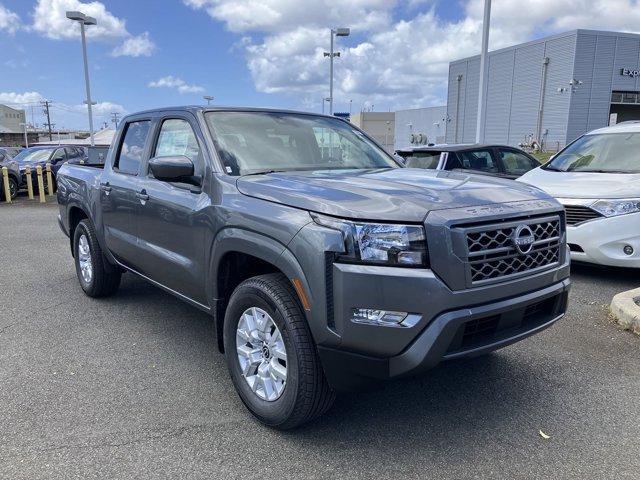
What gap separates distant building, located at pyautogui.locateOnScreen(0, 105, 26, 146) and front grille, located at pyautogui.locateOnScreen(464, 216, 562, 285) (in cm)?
11224

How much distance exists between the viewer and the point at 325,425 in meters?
3.16

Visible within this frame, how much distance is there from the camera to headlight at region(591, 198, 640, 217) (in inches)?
225

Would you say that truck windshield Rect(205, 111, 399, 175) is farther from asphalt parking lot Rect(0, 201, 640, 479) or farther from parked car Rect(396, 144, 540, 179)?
parked car Rect(396, 144, 540, 179)

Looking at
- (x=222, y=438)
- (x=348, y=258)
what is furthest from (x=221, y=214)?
(x=222, y=438)

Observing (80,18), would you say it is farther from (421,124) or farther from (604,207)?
(421,124)

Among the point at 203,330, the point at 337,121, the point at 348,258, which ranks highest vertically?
the point at 337,121

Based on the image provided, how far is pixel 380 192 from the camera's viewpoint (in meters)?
2.85

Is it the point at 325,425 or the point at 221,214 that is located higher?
A: the point at 221,214

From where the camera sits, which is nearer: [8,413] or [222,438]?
[222,438]

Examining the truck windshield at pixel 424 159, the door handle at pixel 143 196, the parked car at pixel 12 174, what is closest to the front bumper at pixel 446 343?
the door handle at pixel 143 196

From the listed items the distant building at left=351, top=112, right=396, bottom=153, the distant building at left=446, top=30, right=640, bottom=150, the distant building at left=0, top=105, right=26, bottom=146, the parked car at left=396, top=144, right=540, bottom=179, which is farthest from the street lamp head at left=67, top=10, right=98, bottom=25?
the distant building at left=0, top=105, right=26, bottom=146

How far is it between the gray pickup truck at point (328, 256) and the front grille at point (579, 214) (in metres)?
2.95

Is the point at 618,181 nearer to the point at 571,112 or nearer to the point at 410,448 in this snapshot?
the point at 410,448

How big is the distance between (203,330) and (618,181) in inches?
189
